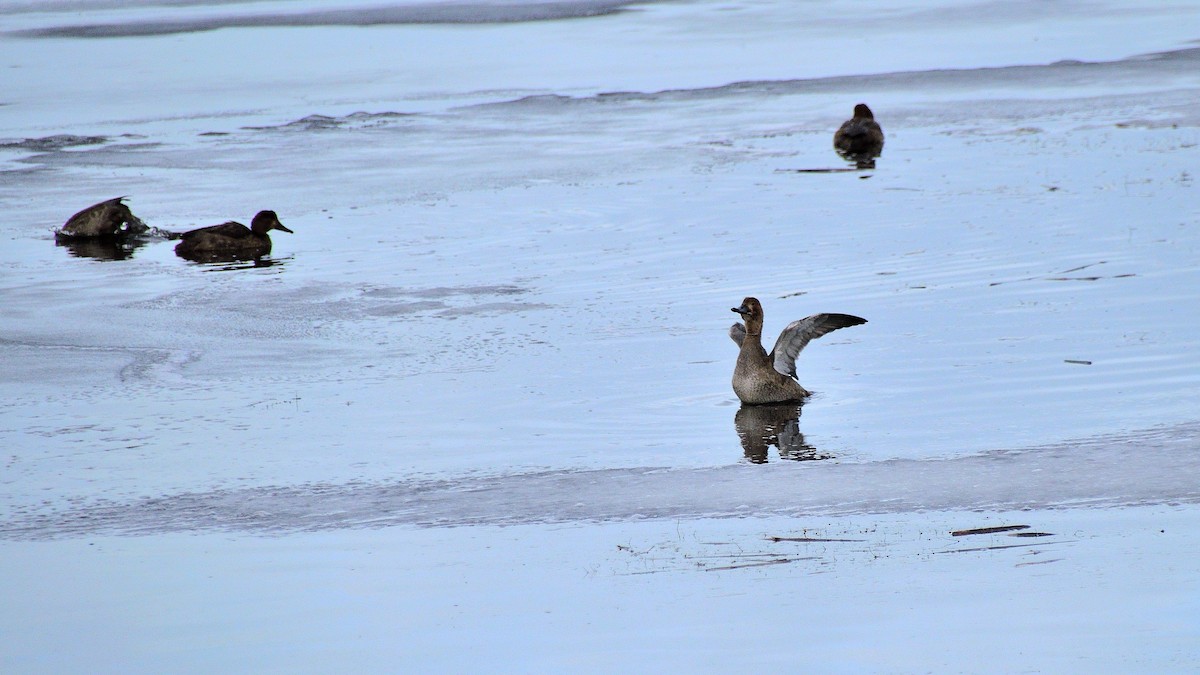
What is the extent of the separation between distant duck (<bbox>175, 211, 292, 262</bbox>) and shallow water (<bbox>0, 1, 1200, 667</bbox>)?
0.27 metres

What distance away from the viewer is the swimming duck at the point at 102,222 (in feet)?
52.4

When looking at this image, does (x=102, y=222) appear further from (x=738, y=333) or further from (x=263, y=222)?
(x=738, y=333)

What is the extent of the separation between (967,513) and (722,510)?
1104 mm

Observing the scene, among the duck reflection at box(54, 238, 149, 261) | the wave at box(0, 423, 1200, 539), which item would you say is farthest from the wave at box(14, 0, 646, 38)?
the wave at box(0, 423, 1200, 539)

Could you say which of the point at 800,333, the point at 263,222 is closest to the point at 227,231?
the point at 263,222

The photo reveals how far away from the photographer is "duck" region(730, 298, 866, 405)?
387 inches

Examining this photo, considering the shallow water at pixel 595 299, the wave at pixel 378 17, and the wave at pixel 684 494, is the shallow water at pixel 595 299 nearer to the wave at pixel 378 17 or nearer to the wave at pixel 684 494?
the wave at pixel 684 494

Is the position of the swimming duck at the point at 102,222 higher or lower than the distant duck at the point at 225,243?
higher

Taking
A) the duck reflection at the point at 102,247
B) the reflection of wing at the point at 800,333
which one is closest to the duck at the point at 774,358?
the reflection of wing at the point at 800,333

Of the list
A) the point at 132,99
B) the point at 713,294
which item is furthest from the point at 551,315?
the point at 132,99

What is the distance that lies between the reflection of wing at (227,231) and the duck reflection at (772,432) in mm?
7101

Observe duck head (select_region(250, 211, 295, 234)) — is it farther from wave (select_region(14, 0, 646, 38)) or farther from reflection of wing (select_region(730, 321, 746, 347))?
wave (select_region(14, 0, 646, 38))

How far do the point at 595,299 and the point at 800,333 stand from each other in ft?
9.77

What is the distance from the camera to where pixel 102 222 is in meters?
16.0
